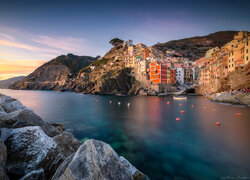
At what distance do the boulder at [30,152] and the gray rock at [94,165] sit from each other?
198 centimetres

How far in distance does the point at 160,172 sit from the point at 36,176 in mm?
6298

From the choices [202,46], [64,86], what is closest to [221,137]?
[64,86]

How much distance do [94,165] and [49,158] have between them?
2.63 m

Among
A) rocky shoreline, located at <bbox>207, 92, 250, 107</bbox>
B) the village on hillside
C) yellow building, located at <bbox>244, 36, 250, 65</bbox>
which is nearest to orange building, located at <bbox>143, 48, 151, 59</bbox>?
the village on hillside

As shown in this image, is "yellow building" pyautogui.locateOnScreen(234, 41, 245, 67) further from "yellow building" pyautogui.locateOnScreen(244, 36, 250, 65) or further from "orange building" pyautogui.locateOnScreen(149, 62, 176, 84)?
"orange building" pyautogui.locateOnScreen(149, 62, 176, 84)

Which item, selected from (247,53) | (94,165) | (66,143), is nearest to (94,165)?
(94,165)

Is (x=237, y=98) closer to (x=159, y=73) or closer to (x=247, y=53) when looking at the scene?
(x=247, y=53)

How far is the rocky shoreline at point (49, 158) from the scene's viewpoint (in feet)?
9.88

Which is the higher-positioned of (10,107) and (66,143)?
(10,107)

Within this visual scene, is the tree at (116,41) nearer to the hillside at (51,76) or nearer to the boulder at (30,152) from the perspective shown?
the hillside at (51,76)

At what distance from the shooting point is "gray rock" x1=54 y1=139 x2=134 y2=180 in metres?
2.90

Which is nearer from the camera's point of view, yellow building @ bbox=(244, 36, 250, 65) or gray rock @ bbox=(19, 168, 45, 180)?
gray rock @ bbox=(19, 168, 45, 180)

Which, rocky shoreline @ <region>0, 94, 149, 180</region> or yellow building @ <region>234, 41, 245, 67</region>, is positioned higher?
yellow building @ <region>234, 41, 245, 67</region>

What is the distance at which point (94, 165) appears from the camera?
9.92 feet
